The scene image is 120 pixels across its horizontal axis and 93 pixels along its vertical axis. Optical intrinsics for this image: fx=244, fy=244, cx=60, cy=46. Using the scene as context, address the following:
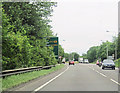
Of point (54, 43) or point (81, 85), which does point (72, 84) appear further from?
point (54, 43)

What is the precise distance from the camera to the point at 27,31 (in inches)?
1143

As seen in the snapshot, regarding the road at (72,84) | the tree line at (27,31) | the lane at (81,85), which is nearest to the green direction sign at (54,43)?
the tree line at (27,31)

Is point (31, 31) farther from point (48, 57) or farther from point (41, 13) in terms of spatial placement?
point (48, 57)

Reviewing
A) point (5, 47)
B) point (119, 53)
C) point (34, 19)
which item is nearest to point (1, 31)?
point (5, 47)

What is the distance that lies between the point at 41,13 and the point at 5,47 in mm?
12019

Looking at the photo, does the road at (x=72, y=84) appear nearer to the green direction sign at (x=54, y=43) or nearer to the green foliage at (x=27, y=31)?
the green foliage at (x=27, y=31)

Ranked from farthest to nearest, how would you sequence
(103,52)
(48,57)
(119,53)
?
1. (103,52)
2. (119,53)
3. (48,57)

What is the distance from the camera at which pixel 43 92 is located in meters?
11.0

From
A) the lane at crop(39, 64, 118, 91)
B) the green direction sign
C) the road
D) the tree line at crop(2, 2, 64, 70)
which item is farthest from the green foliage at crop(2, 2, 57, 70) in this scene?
the lane at crop(39, 64, 118, 91)

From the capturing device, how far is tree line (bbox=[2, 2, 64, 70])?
72.8 ft

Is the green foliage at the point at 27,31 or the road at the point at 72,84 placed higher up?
the green foliage at the point at 27,31

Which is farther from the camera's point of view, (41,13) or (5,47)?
(41,13)

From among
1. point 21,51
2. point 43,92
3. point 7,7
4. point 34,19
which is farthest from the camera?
point 34,19

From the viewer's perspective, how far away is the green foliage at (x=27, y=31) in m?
22.2
